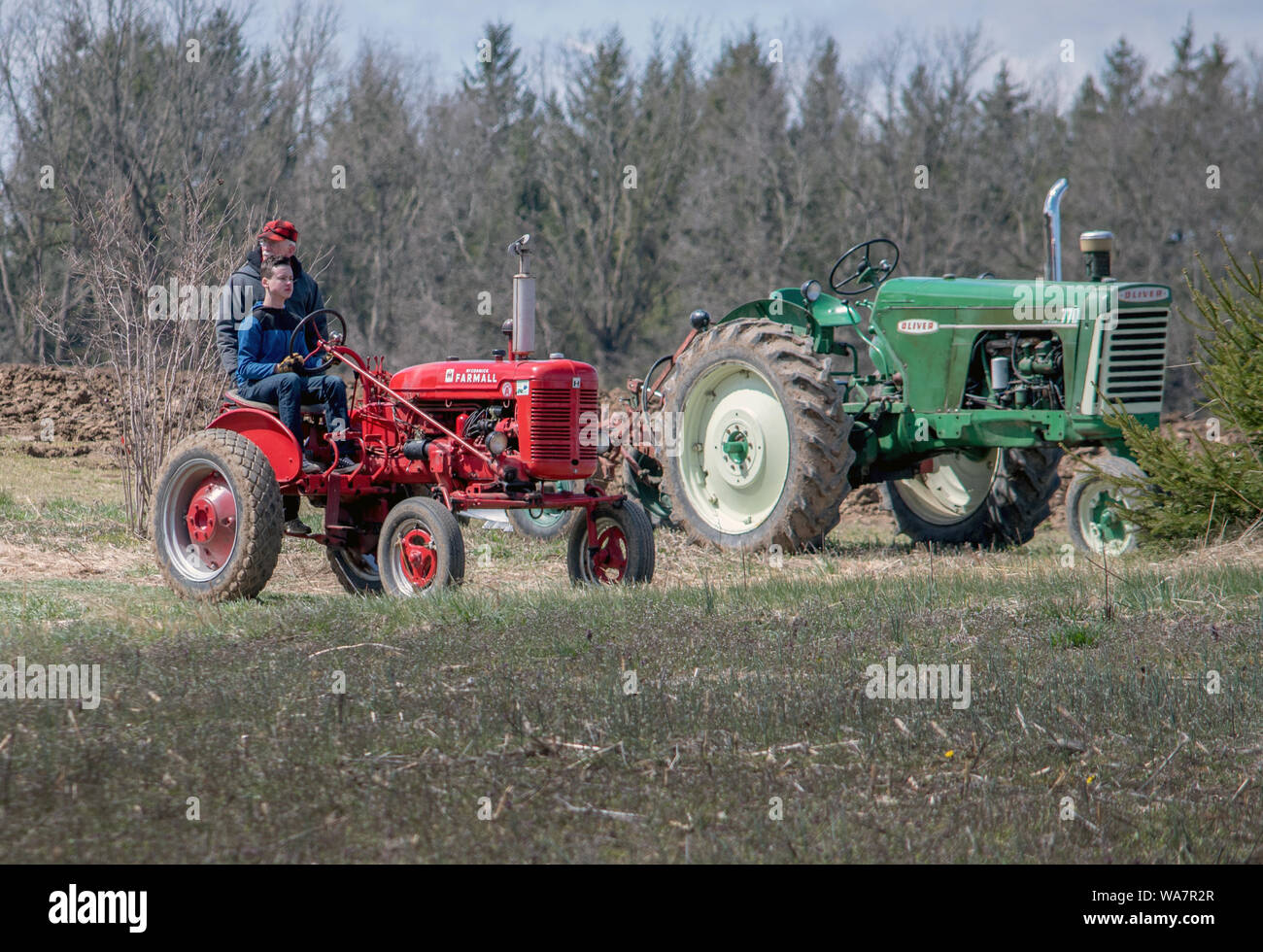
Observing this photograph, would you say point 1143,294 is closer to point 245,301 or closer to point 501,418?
point 501,418

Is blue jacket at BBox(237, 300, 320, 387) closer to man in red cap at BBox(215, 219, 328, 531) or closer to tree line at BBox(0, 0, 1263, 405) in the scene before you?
man in red cap at BBox(215, 219, 328, 531)

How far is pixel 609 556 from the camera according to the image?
27.4 ft

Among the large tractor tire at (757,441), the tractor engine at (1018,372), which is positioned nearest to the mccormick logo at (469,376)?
the large tractor tire at (757,441)

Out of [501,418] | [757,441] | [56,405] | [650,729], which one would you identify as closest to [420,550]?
[501,418]

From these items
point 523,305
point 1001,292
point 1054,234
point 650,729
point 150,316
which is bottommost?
point 650,729

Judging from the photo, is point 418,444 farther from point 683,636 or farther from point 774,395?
point 774,395

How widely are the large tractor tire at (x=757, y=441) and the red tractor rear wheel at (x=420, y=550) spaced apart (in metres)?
3.30

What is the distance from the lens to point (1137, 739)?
4641 mm

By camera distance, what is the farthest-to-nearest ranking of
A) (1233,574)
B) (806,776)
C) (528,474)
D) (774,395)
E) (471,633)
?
(774,395), (528,474), (1233,574), (471,633), (806,776)

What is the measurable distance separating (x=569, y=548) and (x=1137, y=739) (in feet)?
14.3

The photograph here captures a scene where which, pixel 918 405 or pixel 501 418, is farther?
pixel 918 405

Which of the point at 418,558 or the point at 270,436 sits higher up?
the point at 270,436

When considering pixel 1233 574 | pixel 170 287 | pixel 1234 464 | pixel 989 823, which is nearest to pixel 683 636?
pixel 989 823

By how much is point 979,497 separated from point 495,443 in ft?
17.7
